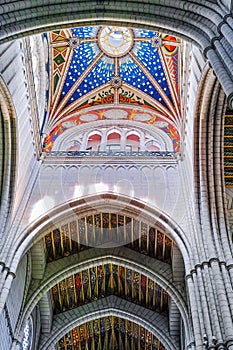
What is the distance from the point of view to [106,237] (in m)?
16.8

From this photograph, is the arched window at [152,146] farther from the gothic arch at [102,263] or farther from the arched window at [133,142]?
the gothic arch at [102,263]

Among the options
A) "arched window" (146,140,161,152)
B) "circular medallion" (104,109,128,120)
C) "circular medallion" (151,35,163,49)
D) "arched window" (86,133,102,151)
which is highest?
"circular medallion" (151,35,163,49)

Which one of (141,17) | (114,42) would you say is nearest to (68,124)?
(114,42)

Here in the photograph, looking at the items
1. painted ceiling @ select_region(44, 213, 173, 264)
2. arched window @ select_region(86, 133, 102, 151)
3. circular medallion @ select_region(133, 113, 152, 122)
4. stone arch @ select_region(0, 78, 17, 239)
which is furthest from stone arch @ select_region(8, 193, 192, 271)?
circular medallion @ select_region(133, 113, 152, 122)

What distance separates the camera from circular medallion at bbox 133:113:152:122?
20328mm

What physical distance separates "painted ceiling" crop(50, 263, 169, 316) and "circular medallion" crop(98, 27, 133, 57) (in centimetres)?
984

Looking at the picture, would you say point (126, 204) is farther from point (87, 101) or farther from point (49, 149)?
point (87, 101)

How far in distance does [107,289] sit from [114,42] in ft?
36.5

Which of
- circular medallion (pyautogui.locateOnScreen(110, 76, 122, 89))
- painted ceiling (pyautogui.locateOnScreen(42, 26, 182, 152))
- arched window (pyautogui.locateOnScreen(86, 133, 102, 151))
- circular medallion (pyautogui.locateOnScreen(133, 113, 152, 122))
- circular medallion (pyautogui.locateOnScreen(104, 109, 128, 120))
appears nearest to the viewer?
arched window (pyautogui.locateOnScreen(86, 133, 102, 151))

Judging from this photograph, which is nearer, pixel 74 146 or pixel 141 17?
pixel 141 17

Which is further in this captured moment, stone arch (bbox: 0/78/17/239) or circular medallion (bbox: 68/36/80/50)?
circular medallion (bbox: 68/36/80/50)

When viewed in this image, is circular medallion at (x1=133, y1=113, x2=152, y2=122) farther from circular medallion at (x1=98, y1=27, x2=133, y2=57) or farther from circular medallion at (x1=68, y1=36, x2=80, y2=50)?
circular medallion at (x1=68, y1=36, x2=80, y2=50)

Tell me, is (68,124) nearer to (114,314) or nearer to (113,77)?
(113,77)

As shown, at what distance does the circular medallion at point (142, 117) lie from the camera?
20328 mm
